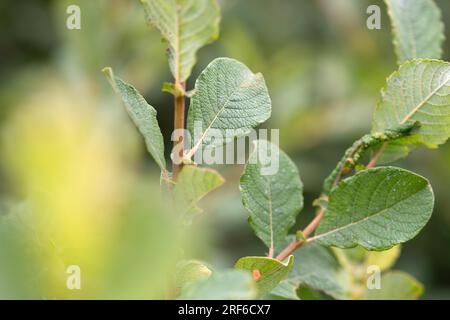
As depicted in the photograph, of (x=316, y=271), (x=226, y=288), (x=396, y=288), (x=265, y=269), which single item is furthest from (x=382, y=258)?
(x=226, y=288)

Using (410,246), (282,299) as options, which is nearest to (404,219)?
(282,299)

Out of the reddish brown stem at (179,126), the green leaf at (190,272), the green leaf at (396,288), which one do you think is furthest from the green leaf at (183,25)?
the green leaf at (396,288)

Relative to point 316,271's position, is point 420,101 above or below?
above

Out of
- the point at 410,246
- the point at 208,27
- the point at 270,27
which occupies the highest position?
the point at 270,27

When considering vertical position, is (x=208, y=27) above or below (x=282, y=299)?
above

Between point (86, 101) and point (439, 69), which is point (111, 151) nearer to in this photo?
point (439, 69)

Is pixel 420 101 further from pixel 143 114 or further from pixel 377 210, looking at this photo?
pixel 143 114
